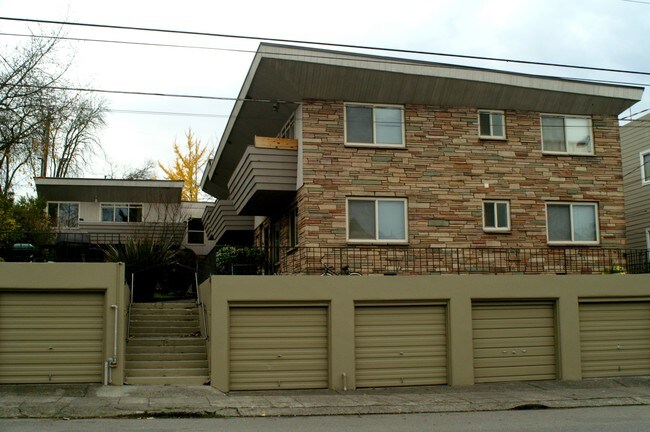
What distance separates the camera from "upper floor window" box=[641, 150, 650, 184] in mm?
26859

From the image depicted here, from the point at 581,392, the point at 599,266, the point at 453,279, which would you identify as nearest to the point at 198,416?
the point at 453,279

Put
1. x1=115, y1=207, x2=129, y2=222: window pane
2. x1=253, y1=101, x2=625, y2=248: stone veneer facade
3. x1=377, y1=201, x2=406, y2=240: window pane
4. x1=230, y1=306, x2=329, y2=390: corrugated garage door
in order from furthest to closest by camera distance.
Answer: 1. x1=115, y1=207, x2=129, y2=222: window pane
2. x1=377, y1=201, x2=406, y2=240: window pane
3. x1=253, y1=101, x2=625, y2=248: stone veneer facade
4. x1=230, y1=306, x2=329, y2=390: corrugated garage door

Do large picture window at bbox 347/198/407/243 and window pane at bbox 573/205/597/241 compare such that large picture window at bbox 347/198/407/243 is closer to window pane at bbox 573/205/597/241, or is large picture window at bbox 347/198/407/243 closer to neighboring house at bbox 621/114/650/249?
window pane at bbox 573/205/597/241

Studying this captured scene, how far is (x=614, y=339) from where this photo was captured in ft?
61.6

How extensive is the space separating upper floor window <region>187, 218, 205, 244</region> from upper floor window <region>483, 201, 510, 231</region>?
21354mm

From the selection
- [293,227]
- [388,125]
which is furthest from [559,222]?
[293,227]

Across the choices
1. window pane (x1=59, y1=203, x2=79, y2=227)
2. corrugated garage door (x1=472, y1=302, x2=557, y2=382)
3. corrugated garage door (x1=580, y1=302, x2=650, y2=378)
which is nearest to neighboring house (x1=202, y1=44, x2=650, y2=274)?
corrugated garage door (x1=472, y1=302, x2=557, y2=382)

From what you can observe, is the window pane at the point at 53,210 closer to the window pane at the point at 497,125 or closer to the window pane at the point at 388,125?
the window pane at the point at 388,125

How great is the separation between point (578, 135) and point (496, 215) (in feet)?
12.0

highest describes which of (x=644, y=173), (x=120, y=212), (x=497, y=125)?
(x=497, y=125)

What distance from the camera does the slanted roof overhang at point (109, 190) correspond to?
3603 cm

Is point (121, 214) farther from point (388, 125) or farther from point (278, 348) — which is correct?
point (278, 348)

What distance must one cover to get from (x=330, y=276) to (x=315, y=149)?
155 inches

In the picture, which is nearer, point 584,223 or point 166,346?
point 166,346
